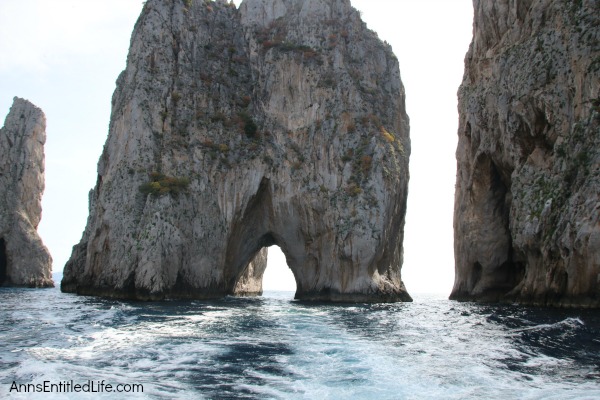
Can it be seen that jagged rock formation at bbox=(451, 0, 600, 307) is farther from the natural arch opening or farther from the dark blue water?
the natural arch opening

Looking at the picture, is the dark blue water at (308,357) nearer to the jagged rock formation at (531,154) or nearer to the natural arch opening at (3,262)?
the jagged rock formation at (531,154)

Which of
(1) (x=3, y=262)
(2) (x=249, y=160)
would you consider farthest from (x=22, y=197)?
(2) (x=249, y=160)

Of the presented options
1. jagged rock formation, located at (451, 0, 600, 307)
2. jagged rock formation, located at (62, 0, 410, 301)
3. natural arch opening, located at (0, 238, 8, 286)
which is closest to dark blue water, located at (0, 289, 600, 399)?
jagged rock formation, located at (451, 0, 600, 307)

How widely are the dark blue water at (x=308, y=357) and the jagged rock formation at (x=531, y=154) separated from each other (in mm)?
6893

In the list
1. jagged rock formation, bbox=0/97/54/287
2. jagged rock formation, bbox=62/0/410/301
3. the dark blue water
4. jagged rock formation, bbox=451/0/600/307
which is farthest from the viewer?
jagged rock formation, bbox=0/97/54/287

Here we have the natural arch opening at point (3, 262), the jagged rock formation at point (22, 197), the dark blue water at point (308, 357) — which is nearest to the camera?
the dark blue water at point (308, 357)

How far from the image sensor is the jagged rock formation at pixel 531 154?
2948 centimetres

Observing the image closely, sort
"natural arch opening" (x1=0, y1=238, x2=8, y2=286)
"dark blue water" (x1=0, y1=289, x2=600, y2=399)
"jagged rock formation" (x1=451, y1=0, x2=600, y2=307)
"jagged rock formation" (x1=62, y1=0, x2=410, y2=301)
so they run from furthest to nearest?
"natural arch opening" (x1=0, y1=238, x2=8, y2=286), "jagged rock formation" (x1=62, y1=0, x2=410, y2=301), "jagged rock formation" (x1=451, y1=0, x2=600, y2=307), "dark blue water" (x1=0, y1=289, x2=600, y2=399)

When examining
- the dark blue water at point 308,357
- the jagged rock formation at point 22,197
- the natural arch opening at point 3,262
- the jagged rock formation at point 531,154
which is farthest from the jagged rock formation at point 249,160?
the natural arch opening at point 3,262

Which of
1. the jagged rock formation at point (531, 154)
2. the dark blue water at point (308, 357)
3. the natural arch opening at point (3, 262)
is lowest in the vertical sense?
the dark blue water at point (308, 357)

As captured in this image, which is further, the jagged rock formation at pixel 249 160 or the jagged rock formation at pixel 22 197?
the jagged rock formation at pixel 22 197

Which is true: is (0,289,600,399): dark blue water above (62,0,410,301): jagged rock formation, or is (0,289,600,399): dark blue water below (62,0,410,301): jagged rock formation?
below

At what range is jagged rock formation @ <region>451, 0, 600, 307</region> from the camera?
96.7ft

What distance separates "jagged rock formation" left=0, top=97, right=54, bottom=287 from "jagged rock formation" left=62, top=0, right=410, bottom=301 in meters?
24.7
